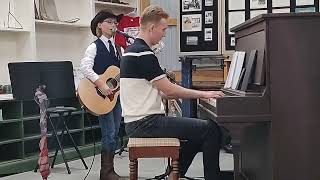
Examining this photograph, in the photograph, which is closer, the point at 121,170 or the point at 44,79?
the point at 44,79

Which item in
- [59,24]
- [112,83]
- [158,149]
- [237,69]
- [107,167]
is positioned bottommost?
[107,167]

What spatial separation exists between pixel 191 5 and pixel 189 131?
11.0 ft

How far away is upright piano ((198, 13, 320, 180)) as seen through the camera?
2.60 metres

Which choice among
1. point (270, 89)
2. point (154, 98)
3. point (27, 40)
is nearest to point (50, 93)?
point (27, 40)

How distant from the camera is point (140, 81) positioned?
3000 mm

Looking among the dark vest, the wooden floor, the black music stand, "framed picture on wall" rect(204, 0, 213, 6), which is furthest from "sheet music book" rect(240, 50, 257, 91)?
"framed picture on wall" rect(204, 0, 213, 6)

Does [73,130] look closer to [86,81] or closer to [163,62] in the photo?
[86,81]

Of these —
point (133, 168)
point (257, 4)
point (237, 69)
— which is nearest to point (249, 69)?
point (237, 69)

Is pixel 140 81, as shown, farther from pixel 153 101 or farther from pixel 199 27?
pixel 199 27

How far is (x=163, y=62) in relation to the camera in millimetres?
6387

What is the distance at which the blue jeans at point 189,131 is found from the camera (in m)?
2.98

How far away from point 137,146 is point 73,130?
242 cm

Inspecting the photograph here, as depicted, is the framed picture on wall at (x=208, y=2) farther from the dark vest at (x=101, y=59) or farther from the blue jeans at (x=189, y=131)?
the blue jeans at (x=189, y=131)

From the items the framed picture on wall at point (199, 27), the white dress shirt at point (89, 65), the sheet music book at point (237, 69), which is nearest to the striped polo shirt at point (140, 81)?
the sheet music book at point (237, 69)
